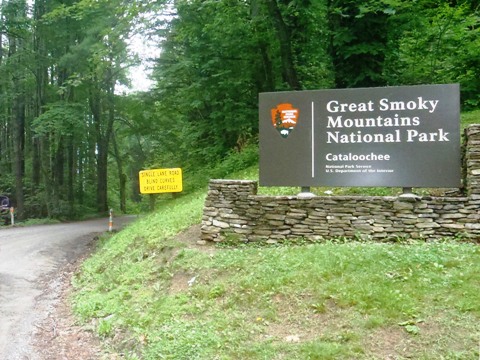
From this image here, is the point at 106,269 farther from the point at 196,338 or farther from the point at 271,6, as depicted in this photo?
the point at 271,6

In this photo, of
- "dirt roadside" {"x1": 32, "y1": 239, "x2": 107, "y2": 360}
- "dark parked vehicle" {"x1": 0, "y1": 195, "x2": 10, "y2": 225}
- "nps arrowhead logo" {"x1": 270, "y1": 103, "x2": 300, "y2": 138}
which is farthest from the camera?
"dark parked vehicle" {"x1": 0, "y1": 195, "x2": 10, "y2": 225}

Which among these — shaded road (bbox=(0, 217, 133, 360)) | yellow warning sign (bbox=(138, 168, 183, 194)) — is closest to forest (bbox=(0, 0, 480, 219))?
yellow warning sign (bbox=(138, 168, 183, 194))

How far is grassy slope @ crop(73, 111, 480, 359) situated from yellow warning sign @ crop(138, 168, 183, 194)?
14.7ft

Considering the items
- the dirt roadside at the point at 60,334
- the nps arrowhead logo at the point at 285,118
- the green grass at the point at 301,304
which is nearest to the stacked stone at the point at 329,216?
the green grass at the point at 301,304

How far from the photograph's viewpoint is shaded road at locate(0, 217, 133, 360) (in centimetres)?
636

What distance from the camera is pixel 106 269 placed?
31.1 feet

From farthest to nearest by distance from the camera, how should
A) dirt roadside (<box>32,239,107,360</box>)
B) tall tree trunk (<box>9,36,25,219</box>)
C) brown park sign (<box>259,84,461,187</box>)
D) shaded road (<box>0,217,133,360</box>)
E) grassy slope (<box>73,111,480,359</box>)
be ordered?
tall tree trunk (<box>9,36,25,219</box>), brown park sign (<box>259,84,461,187</box>), shaded road (<box>0,217,133,360</box>), dirt roadside (<box>32,239,107,360</box>), grassy slope (<box>73,111,480,359</box>)

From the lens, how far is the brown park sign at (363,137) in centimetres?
700

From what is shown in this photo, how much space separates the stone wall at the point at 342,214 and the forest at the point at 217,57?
17.8 feet

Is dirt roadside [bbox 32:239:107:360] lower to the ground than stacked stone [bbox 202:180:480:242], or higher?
lower

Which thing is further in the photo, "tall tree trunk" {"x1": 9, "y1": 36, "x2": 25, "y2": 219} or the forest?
"tall tree trunk" {"x1": 9, "y1": 36, "x2": 25, "y2": 219}

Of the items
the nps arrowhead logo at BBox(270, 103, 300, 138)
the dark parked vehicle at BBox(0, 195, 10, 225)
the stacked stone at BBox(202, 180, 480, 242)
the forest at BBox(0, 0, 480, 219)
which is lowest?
the dark parked vehicle at BBox(0, 195, 10, 225)

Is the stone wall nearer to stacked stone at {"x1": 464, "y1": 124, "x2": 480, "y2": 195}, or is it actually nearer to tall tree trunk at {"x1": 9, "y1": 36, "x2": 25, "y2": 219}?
stacked stone at {"x1": 464, "y1": 124, "x2": 480, "y2": 195}

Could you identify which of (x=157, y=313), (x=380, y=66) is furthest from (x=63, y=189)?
(x=157, y=313)
